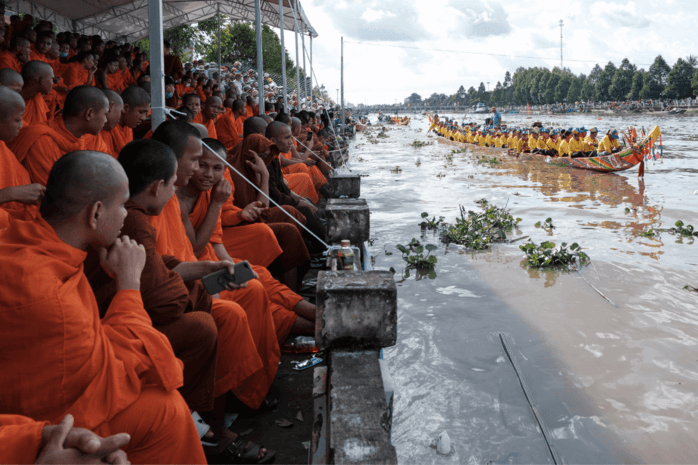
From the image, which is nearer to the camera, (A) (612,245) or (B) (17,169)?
(B) (17,169)

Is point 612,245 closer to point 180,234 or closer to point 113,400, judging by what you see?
point 180,234

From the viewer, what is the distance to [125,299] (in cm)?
182

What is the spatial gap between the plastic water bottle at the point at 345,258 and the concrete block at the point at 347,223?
1.35m

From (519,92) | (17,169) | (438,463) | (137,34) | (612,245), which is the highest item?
(519,92)

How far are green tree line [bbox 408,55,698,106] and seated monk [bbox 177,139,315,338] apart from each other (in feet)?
235

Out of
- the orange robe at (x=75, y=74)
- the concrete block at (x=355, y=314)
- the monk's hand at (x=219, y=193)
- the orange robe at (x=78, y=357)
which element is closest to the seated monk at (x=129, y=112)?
the monk's hand at (x=219, y=193)

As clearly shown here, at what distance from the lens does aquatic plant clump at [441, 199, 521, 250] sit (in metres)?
7.77

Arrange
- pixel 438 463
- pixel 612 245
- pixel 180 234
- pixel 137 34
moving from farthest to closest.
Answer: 1. pixel 137 34
2. pixel 612 245
3. pixel 438 463
4. pixel 180 234

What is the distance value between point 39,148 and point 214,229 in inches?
47.2

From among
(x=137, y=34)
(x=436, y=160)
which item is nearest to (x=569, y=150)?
(x=436, y=160)

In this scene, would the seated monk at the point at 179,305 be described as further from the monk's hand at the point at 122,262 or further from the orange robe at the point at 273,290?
the orange robe at the point at 273,290

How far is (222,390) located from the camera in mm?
2600

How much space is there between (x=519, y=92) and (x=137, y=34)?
312 feet

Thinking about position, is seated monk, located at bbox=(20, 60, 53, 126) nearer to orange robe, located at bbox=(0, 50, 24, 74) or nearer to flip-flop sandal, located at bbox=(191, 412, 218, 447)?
orange robe, located at bbox=(0, 50, 24, 74)
